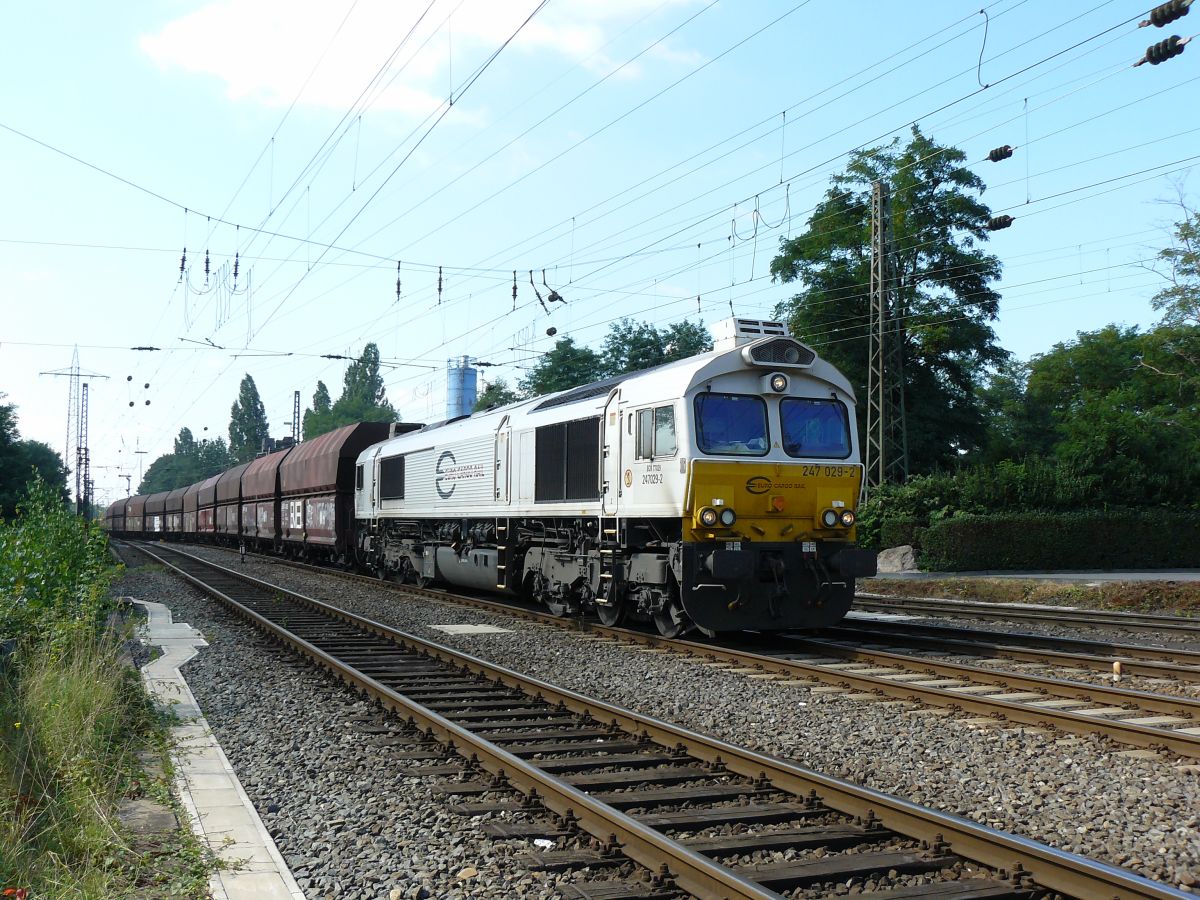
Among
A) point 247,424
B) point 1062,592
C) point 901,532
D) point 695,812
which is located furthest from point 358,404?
point 695,812

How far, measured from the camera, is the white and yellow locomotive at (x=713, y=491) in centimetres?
1195

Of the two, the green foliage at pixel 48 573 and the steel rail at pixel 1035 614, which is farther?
the steel rail at pixel 1035 614

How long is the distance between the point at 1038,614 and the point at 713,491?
8593 millimetres

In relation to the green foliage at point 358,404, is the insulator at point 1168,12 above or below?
below

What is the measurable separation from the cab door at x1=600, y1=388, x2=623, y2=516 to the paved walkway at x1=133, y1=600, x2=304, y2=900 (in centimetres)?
562

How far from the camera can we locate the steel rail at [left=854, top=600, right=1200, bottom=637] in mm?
15232

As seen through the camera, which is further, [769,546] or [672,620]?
[672,620]

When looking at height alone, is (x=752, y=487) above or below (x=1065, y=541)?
above

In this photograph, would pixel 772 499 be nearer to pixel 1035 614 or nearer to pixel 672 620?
pixel 672 620

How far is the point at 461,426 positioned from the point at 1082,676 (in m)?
12.9

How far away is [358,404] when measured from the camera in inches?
4161

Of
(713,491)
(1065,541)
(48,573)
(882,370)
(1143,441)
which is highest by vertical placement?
(882,370)

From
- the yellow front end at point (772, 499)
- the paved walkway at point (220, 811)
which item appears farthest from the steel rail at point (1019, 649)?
the paved walkway at point (220, 811)

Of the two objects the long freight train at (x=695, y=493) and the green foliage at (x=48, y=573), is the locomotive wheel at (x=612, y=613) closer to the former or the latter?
the long freight train at (x=695, y=493)
